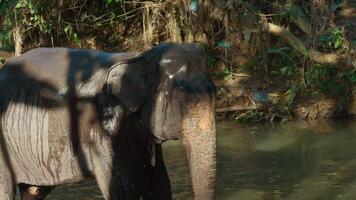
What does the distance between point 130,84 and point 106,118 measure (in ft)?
1.00

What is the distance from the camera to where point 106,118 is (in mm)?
4875

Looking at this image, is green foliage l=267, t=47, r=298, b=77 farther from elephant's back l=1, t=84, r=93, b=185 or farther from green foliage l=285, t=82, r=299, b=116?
elephant's back l=1, t=84, r=93, b=185

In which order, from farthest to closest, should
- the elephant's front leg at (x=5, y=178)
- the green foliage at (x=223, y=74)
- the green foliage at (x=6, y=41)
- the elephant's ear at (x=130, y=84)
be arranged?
the green foliage at (x=6, y=41) < the green foliage at (x=223, y=74) < the elephant's front leg at (x=5, y=178) < the elephant's ear at (x=130, y=84)

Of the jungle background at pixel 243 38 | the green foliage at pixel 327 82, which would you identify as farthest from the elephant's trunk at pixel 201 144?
A: the green foliage at pixel 327 82

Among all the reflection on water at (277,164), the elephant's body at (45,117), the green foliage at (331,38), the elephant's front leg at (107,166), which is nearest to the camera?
the elephant's front leg at (107,166)

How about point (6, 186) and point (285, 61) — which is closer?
point (6, 186)

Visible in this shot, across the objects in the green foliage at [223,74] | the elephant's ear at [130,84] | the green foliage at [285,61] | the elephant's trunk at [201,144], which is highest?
the elephant's ear at [130,84]

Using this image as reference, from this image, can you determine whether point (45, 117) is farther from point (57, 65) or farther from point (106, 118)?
point (106, 118)

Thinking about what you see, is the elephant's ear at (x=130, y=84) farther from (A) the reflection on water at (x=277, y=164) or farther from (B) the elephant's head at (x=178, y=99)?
(A) the reflection on water at (x=277, y=164)

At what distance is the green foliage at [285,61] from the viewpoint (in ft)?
38.0

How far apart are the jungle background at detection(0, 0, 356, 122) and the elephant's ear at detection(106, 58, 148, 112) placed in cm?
584

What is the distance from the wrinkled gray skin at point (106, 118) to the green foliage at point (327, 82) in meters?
5.88

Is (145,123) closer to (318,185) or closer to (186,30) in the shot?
(318,185)

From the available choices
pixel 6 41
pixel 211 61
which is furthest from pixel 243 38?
pixel 6 41
